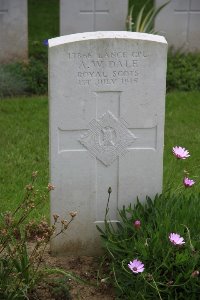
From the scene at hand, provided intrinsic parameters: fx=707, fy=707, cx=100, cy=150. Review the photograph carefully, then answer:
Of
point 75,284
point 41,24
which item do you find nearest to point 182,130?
point 75,284

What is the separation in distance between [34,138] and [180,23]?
3.31 metres

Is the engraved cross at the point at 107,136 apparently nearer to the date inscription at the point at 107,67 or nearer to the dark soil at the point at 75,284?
the date inscription at the point at 107,67

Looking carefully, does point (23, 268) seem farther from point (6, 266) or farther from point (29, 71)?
point (29, 71)

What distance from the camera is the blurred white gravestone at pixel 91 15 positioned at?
8.41 metres

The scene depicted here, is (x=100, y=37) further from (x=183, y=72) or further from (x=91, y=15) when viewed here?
(x=91, y=15)

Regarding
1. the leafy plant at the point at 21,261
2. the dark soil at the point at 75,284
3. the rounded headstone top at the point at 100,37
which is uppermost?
the rounded headstone top at the point at 100,37

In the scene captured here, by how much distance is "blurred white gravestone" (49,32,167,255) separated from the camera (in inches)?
150

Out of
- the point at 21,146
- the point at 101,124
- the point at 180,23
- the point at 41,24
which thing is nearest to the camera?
the point at 101,124

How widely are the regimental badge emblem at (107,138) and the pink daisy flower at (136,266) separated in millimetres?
733

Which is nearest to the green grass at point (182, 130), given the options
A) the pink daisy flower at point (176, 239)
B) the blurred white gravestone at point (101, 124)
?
the blurred white gravestone at point (101, 124)

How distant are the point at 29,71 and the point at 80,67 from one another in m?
4.26

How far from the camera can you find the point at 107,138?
397 cm

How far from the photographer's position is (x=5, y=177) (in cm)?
550

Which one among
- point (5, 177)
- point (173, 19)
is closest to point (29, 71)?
point (173, 19)
